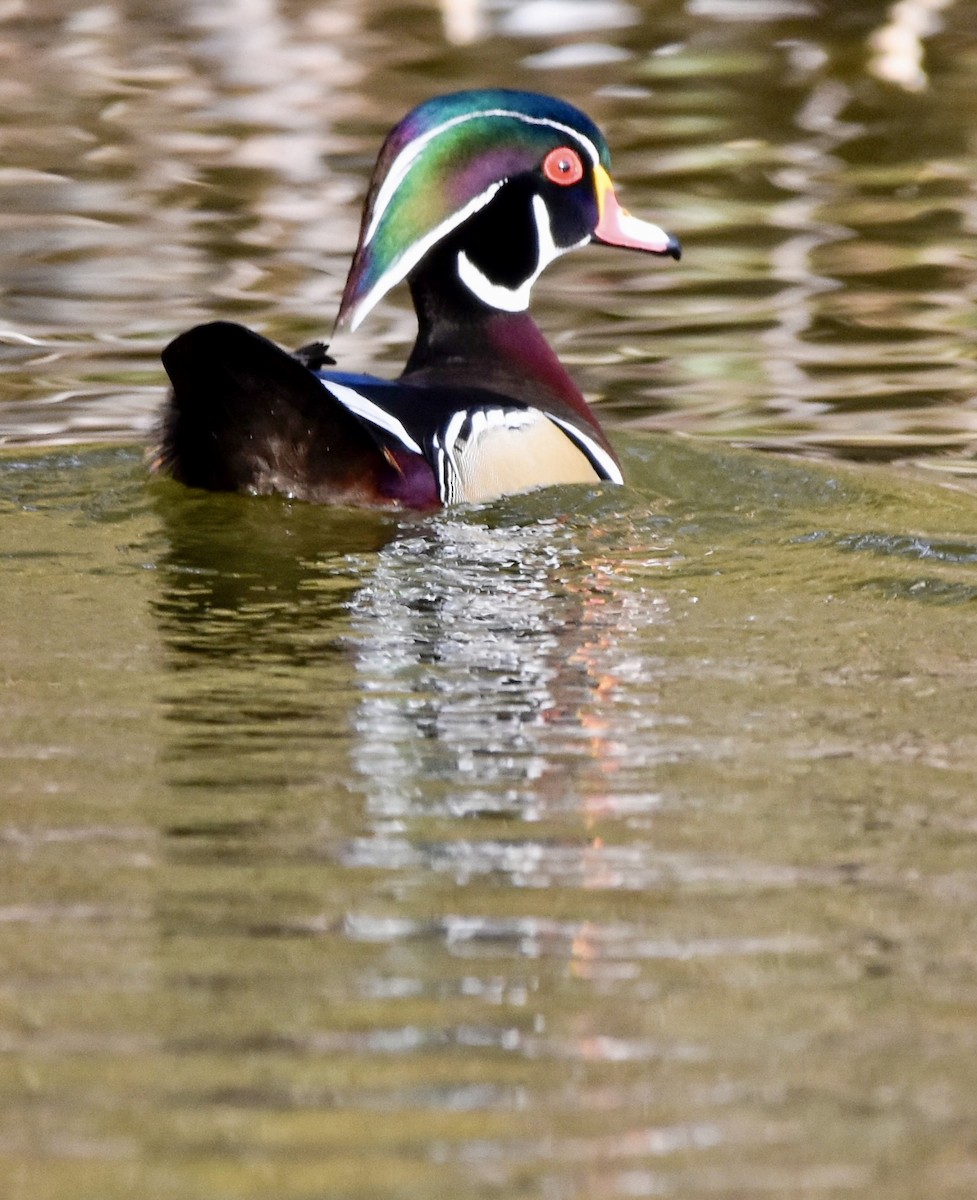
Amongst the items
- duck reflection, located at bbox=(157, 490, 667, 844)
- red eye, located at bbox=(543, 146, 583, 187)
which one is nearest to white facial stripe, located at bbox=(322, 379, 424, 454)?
duck reflection, located at bbox=(157, 490, 667, 844)

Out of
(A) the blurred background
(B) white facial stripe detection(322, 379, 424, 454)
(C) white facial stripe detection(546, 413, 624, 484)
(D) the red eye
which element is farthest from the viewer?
(A) the blurred background

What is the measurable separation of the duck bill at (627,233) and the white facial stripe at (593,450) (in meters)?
0.71

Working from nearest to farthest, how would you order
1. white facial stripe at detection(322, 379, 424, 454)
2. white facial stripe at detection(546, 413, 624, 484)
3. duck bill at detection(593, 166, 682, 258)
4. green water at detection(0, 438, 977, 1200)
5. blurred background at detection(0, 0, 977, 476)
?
green water at detection(0, 438, 977, 1200), white facial stripe at detection(322, 379, 424, 454), white facial stripe at detection(546, 413, 624, 484), duck bill at detection(593, 166, 682, 258), blurred background at detection(0, 0, 977, 476)

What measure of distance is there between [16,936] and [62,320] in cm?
577

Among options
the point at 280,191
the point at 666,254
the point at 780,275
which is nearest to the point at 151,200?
the point at 280,191

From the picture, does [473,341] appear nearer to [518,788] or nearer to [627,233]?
[627,233]

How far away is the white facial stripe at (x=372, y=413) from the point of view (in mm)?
5008

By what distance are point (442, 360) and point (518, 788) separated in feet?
9.68

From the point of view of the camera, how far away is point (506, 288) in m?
6.05

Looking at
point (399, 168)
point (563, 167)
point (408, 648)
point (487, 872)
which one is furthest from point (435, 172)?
point (487, 872)

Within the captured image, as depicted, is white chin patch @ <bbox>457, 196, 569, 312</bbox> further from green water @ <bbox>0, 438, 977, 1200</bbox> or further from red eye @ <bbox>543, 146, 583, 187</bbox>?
green water @ <bbox>0, 438, 977, 1200</bbox>

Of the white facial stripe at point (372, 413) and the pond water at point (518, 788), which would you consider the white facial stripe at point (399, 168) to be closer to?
the white facial stripe at point (372, 413)

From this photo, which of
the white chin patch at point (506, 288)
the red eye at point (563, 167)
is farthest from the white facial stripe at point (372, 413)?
the red eye at point (563, 167)

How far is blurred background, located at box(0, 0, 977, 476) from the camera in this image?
7262mm
